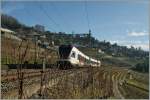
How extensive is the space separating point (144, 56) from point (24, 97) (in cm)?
295

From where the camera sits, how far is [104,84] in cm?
1034

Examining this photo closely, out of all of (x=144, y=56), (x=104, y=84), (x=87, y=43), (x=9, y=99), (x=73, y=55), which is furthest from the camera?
(x=73, y=55)

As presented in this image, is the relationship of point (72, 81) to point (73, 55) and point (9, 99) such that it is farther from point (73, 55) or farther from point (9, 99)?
point (73, 55)

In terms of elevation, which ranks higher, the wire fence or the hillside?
the hillside

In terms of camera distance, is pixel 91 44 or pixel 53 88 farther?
pixel 91 44

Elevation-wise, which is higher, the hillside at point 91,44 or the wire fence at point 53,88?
the hillside at point 91,44

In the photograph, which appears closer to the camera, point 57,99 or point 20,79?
point 20,79

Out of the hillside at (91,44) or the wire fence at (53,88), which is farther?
the hillside at (91,44)

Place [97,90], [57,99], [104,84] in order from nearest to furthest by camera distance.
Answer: [57,99], [97,90], [104,84]

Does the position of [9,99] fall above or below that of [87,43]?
below

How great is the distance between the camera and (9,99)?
21.9ft

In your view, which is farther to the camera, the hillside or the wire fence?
the hillside

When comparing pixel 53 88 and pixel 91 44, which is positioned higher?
pixel 91 44

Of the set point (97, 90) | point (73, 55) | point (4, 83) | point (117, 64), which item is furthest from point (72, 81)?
point (73, 55)
